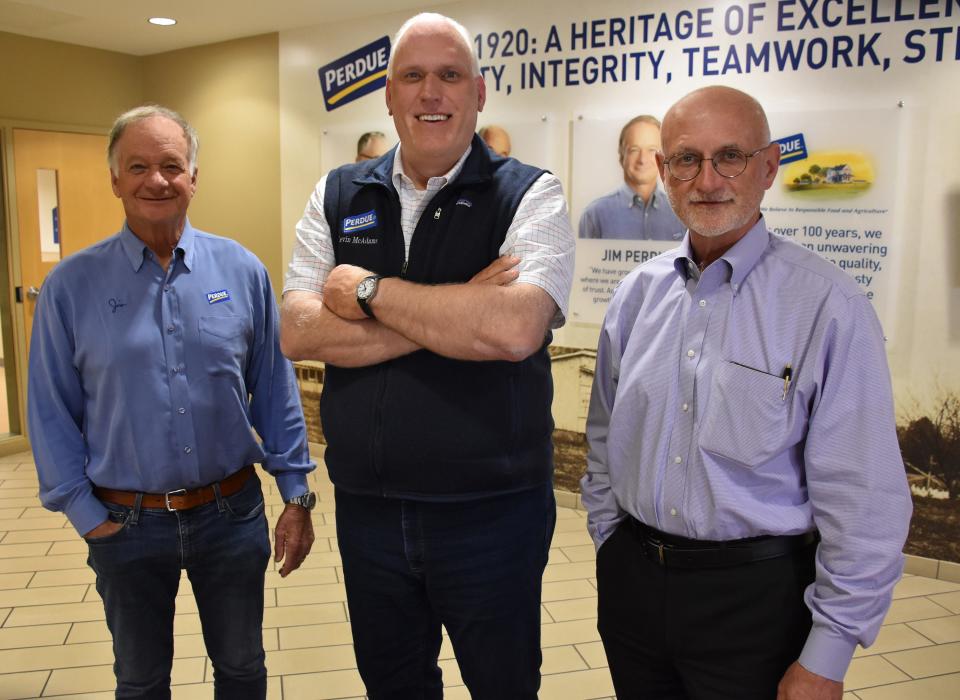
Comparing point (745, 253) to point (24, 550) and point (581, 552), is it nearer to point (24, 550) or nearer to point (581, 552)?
point (581, 552)

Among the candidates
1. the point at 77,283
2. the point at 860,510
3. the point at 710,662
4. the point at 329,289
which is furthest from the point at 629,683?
the point at 77,283

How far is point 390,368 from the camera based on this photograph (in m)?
1.74

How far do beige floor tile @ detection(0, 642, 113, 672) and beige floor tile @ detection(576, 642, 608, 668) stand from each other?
185 centimetres

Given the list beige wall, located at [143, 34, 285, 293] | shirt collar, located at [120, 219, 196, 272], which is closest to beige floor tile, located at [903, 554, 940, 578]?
shirt collar, located at [120, 219, 196, 272]

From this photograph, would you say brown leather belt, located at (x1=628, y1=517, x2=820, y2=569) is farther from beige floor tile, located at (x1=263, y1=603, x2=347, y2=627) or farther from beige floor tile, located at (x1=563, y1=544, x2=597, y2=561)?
beige floor tile, located at (x1=563, y1=544, x2=597, y2=561)

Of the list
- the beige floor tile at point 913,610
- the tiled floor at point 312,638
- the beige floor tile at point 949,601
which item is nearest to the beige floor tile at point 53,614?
the tiled floor at point 312,638

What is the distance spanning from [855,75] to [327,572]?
11.5ft

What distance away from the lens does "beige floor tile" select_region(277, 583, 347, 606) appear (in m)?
3.68

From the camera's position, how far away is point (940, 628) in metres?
3.45

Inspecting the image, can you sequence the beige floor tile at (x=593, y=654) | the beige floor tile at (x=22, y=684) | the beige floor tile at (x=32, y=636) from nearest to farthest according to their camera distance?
the beige floor tile at (x=22, y=684) < the beige floor tile at (x=593, y=654) < the beige floor tile at (x=32, y=636)

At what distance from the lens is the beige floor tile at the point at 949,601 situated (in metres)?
3.63

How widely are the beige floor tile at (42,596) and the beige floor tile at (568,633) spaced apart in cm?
213

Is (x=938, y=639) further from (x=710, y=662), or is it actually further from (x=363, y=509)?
(x=363, y=509)

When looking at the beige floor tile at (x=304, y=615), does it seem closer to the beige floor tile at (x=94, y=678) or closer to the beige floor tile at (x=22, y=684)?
the beige floor tile at (x=94, y=678)
